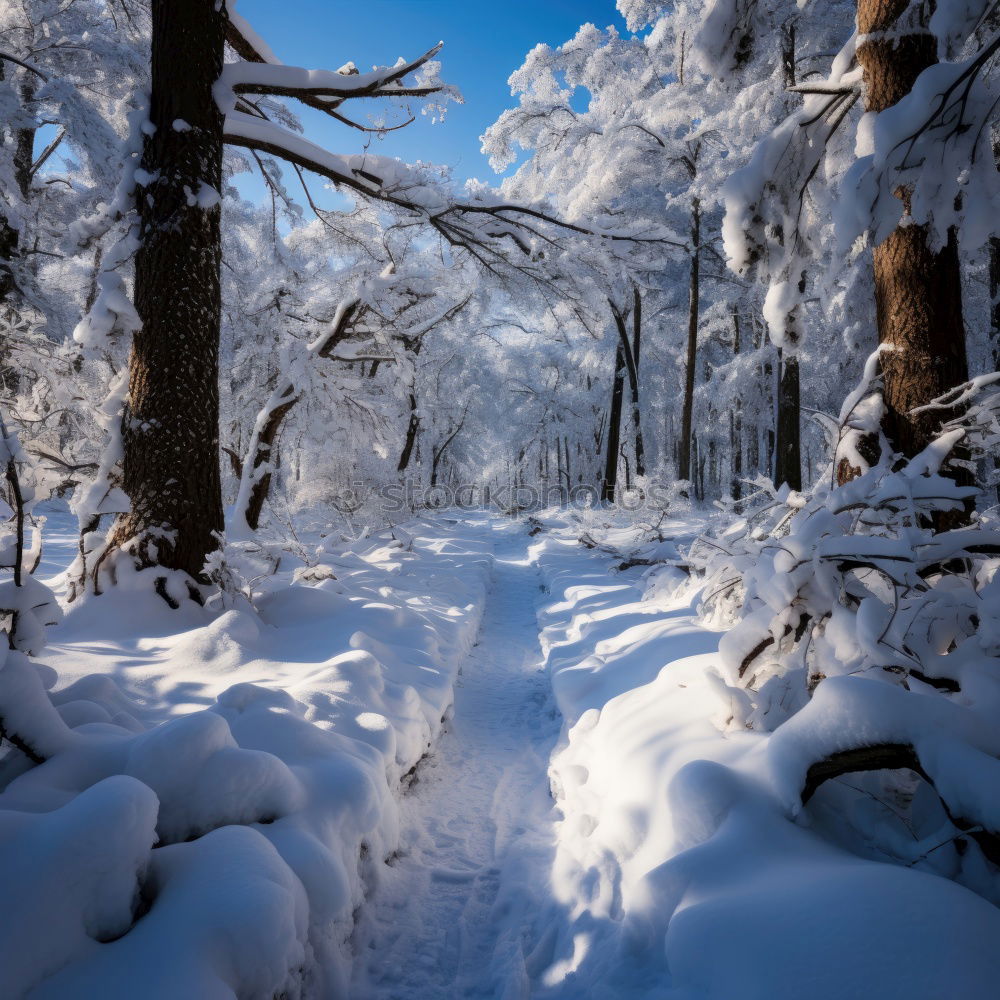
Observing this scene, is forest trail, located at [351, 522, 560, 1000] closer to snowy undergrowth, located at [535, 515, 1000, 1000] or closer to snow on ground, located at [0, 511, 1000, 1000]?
snow on ground, located at [0, 511, 1000, 1000]

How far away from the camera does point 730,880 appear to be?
1.58m

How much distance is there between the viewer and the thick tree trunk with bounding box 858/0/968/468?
298 cm

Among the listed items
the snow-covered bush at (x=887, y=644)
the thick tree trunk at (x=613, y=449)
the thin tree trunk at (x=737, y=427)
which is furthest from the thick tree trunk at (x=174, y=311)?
the thin tree trunk at (x=737, y=427)

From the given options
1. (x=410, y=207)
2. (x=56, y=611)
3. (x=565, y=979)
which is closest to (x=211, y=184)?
(x=410, y=207)

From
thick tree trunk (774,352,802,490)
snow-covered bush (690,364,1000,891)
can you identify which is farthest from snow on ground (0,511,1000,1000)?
thick tree trunk (774,352,802,490)

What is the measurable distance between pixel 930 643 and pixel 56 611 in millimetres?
3423

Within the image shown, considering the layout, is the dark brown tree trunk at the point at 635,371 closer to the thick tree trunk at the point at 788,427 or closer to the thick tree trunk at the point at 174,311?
the thick tree trunk at the point at 788,427

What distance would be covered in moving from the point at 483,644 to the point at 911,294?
4.74 m

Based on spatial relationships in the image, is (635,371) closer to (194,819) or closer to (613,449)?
(613,449)

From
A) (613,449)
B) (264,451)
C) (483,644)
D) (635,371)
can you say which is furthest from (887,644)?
(613,449)

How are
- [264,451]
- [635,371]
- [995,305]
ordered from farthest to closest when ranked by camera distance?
[635,371], [995,305], [264,451]

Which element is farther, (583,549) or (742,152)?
(583,549)

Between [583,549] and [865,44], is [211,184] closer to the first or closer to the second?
[865,44]

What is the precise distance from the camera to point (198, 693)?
2.97 meters
